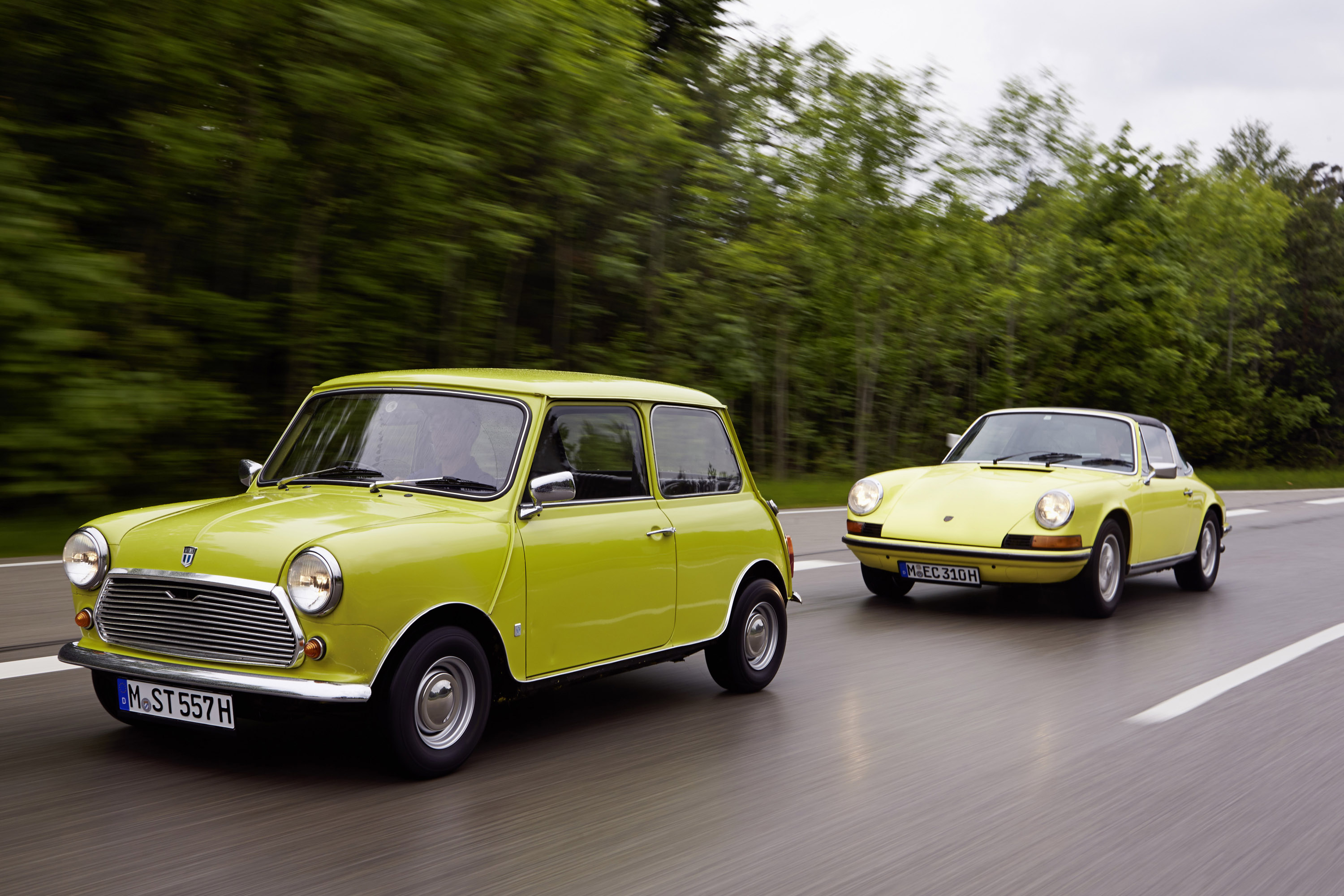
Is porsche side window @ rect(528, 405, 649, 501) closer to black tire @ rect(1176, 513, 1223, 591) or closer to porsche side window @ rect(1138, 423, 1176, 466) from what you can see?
porsche side window @ rect(1138, 423, 1176, 466)

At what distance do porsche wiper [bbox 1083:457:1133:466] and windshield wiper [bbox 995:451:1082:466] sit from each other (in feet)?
0.32

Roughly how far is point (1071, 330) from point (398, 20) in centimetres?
2814

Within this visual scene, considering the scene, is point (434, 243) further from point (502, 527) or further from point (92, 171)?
point (502, 527)

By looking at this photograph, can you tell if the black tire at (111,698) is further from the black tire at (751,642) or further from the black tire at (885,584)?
the black tire at (885,584)

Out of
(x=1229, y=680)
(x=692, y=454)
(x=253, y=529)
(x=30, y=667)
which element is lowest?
(x=1229, y=680)

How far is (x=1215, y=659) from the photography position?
A: 793 centimetres

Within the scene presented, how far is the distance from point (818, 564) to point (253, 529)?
26.9 ft

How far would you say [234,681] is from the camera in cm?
446

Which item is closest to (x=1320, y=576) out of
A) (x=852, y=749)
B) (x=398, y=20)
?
(x=852, y=749)

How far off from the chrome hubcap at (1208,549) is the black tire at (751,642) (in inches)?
245

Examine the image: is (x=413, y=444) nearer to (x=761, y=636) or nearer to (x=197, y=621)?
(x=197, y=621)

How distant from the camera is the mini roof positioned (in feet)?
18.5

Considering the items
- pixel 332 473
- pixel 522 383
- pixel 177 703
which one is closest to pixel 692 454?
pixel 522 383

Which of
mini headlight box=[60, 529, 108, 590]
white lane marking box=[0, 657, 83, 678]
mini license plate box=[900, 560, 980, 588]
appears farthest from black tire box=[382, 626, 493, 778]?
mini license plate box=[900, 560, 980, 588]
